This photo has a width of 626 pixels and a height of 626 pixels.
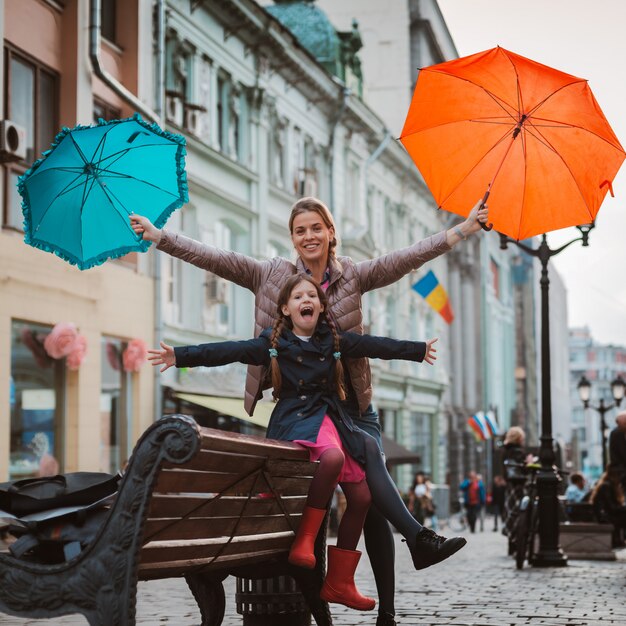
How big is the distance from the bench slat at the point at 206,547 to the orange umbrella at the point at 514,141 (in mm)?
2470

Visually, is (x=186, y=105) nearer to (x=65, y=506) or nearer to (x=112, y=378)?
(x=112, y=378)

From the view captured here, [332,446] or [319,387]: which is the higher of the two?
[319,387]

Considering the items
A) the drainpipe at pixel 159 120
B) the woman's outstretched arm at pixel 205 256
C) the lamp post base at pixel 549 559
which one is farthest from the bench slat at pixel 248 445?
the drainpipe at pixel 159 120

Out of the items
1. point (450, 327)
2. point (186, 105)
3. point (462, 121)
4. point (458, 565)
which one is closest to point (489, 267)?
point (450, 327)

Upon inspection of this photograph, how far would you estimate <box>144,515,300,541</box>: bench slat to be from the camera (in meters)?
4.57

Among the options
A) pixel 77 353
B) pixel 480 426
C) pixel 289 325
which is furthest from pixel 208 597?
pixel 480 426

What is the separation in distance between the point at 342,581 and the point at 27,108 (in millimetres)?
14539

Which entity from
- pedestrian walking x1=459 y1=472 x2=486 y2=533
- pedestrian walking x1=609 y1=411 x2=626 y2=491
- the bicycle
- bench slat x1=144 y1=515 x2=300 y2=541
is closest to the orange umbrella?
bench slat x1=144 y1=515 x2=300 y2=541

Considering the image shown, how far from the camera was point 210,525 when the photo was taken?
5.01 metres

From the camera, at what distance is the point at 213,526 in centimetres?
504

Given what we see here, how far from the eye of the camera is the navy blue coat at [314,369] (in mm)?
5824

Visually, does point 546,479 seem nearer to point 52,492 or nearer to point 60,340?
point 60,340

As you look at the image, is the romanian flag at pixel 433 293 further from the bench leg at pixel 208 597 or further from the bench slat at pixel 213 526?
the bench slat at pixel 213 526

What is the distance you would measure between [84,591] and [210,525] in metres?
0.83
